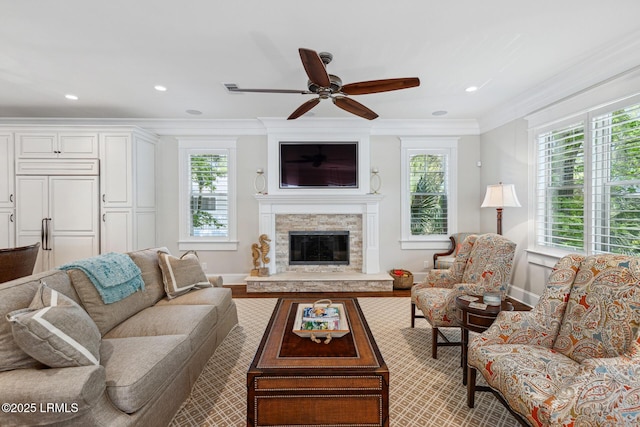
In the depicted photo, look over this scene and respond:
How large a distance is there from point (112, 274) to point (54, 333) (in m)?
0.92

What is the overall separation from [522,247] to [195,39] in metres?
4.63

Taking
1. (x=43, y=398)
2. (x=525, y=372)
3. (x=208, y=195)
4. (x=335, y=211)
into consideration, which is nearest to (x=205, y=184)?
(x=208, y=195)

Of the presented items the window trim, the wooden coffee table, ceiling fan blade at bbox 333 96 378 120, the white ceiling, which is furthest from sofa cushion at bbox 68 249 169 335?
the window trim

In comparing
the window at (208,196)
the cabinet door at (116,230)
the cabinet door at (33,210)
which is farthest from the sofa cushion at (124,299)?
the cabinet door at (33,210)

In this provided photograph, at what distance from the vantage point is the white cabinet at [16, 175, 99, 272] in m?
4.25

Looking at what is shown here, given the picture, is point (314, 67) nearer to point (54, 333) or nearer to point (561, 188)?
point (54, 333)

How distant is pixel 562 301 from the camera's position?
1.90 metres

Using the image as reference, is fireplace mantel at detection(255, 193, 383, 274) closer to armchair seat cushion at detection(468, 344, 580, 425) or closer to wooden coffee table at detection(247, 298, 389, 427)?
armchair seat cushion at detection(468, 344, 580, 425)

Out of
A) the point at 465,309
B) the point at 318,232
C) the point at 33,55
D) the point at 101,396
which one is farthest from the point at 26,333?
the point at 318,232

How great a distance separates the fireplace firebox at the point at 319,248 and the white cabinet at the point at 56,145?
11.1ft

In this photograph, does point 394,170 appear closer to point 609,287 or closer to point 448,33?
point 448,33

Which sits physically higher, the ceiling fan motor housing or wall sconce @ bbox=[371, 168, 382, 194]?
the ceiling fan motor housing

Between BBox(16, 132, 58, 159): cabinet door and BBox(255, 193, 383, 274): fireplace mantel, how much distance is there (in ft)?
10.0

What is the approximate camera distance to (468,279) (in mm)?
2824
